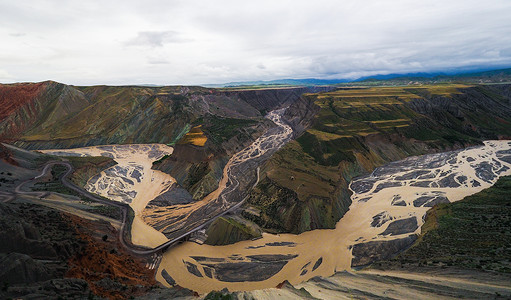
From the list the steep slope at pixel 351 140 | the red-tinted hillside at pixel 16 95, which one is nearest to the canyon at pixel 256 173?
the steep slope at pixel 351 140

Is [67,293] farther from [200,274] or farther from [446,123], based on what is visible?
[446,123]

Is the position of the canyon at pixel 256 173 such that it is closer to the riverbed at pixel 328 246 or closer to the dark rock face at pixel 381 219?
the riverbed at pixel 328 246

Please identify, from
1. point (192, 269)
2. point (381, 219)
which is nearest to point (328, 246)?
point (381, 219)

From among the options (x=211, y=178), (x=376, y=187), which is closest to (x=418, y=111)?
(x=376, y=187)

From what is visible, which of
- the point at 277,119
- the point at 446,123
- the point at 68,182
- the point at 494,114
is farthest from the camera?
the point at 277,119

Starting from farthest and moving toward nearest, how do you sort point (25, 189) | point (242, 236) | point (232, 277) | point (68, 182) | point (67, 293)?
1. point (68, 182)
2. point (25, 189)
3. point (242, 236)
4. point (232, 277)
5. point (67, 293)

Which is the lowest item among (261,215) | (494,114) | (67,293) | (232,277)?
(232,277)

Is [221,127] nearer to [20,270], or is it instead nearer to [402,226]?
[402,226]
